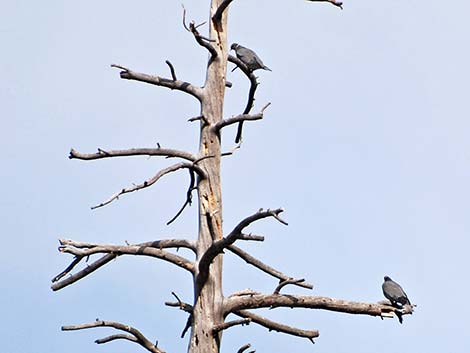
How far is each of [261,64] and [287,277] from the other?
3.45 m

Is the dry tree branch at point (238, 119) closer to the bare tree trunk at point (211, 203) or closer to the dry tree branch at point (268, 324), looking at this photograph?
the bare tree trunk at point (211, 203)

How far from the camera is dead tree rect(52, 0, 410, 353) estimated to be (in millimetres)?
11625

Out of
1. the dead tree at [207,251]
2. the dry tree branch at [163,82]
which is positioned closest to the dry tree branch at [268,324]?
the dead tree at [207,251]

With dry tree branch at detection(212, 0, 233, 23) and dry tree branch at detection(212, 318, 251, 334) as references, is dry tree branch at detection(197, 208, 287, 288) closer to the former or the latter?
dry tree branch at detection(212, 318, 251, 334)

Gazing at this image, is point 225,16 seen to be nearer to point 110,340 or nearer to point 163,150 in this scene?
point 163,150

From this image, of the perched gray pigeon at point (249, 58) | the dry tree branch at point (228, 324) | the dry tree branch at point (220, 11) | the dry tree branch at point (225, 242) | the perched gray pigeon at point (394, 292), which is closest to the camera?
the dry tree branch at point (225, 242)

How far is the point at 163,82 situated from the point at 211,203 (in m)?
1.37

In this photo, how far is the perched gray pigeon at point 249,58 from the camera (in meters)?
14.3

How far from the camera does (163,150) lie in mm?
12117

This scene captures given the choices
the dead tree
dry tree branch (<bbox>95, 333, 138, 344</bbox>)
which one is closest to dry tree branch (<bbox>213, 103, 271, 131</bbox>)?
the dead tree

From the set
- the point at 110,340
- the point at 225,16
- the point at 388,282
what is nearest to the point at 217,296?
the point at 110,340

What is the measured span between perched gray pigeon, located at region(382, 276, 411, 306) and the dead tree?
2.42ft

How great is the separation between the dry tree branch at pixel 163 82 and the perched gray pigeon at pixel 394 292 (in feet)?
9.45

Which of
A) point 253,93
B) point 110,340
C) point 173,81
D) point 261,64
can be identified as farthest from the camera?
point 261,64
